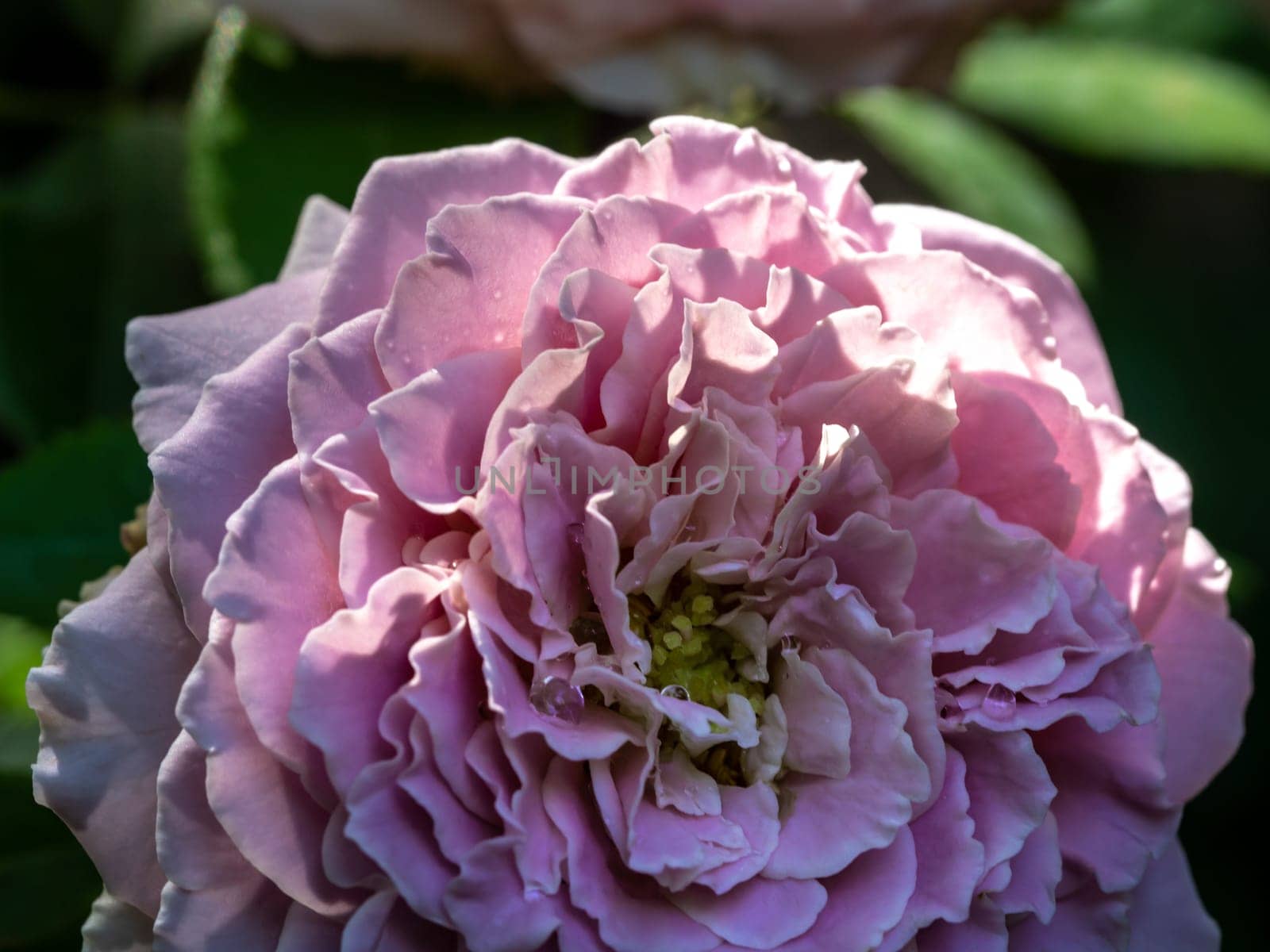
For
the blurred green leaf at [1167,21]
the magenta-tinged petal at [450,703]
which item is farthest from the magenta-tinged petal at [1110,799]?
the blurred green leaf at [1167,21]

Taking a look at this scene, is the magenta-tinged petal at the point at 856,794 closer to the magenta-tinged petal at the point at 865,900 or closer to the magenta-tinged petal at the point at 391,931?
the magenta-tinged petal at the point at 865,900

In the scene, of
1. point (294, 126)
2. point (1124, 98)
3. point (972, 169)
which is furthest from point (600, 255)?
point (1124, 98)

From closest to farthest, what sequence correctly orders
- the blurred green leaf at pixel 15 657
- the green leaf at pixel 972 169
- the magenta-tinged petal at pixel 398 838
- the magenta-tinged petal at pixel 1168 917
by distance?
the magenta-tinged petal at pixel 398 838
the magenta-tinged petal at pixel 1168 917
the blurred green leaf at pixel 15 657
the green leaf at pixel 972 169

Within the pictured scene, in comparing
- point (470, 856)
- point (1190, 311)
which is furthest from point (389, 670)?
point (1190, 311)

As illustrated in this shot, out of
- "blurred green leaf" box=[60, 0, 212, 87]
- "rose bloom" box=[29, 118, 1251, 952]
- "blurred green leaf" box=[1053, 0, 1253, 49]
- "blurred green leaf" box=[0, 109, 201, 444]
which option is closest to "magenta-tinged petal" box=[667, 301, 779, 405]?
"rose bloom" box=[29, 118, 1251, 952]

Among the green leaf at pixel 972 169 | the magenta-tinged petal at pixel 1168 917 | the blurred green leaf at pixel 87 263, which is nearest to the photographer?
the magenta-tinged petal at pixel 1168 917

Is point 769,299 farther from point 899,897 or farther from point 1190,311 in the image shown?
point 1190,311

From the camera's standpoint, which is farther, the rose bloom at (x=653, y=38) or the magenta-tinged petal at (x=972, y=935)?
the rose bloom at (x=653, y=38)
